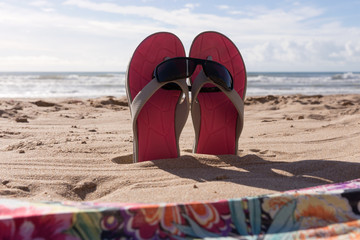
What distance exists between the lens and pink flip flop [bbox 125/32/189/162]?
1.99 metres

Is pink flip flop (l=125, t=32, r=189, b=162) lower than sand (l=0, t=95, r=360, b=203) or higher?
higher

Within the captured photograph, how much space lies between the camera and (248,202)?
3.37 ft

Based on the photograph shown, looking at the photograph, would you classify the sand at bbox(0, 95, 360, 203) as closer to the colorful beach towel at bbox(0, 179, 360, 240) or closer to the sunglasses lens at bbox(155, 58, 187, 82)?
the colorful beach towel at bbox(0, 179, 360, 240)

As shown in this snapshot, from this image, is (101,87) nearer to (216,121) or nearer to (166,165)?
(216,121)

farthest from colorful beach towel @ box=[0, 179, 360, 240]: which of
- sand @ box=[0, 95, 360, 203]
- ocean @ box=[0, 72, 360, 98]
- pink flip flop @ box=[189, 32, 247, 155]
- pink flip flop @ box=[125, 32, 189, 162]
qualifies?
ocean @ box=[0, 72, 360, 98]

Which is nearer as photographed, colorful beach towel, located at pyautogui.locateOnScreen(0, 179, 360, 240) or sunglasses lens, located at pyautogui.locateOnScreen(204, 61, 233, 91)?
colorful beach towel, located at pyautogui.locateOnScreen(0, 179, 360, 240)

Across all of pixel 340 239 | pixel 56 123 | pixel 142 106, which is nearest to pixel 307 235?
pixel 340 239

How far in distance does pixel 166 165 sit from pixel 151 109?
42 cm

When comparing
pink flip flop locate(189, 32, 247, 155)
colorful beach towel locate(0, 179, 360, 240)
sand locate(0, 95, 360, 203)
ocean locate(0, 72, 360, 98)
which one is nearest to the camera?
colorful beach towel locate(0, 179, 360, 240)

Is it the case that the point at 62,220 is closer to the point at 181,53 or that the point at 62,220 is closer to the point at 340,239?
the point at 340,239

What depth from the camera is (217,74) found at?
1.96 m

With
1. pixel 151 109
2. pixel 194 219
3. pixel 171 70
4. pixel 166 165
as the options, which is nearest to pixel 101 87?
pixel 151 109

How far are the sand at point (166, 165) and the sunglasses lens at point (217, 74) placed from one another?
43 cm

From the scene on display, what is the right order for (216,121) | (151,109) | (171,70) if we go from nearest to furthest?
(171,70) < (151,109) < (216,121)
